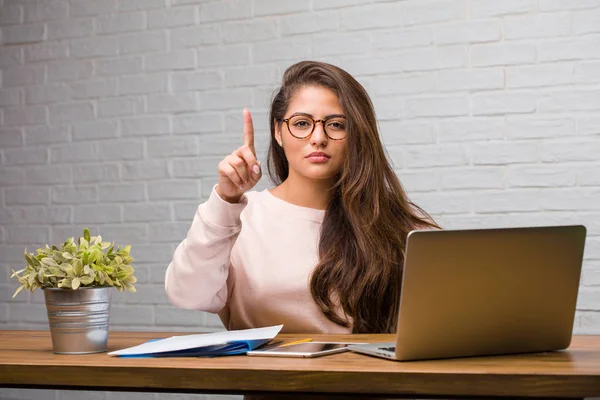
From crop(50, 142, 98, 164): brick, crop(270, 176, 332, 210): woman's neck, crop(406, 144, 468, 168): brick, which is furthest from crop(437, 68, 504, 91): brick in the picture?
crop(50, 142, 98, 164): brick

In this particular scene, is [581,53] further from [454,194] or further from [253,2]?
[253,2]

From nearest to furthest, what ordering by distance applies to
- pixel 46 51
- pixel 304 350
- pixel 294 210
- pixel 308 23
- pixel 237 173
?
pixel 304 350 → pixel 237 173 → pixel 294 210 → pixel 308 23 → pixel 46 51

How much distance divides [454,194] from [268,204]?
3.16ft

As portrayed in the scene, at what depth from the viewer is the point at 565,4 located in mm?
2707

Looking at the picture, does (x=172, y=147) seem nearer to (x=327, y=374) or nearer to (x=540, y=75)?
(x=540, y=75)

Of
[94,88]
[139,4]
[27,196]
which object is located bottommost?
[27,196]

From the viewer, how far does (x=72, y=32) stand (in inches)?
133

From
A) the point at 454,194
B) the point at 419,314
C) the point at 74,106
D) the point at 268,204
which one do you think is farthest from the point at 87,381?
the point at 74,106

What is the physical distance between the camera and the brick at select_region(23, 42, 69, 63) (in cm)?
340

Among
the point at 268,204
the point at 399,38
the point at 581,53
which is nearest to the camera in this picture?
the point at 268,204

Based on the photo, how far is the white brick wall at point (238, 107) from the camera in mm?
2703

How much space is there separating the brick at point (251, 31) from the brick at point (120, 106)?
47 cm

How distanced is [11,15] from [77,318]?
2.53 meters

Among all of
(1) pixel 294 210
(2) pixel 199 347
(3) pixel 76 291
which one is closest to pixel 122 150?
(1) pixel 294 210
